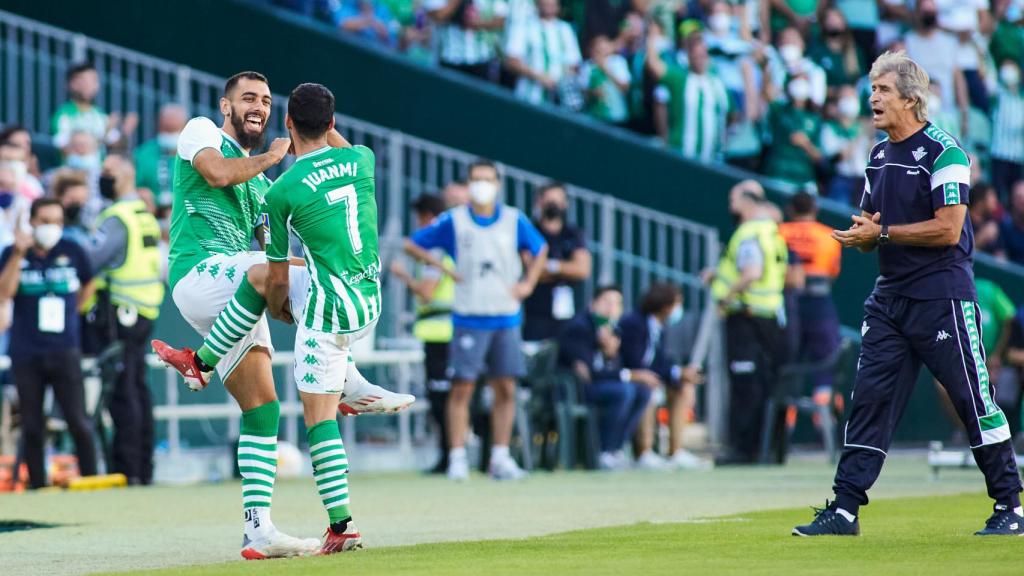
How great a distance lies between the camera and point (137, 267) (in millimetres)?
14406

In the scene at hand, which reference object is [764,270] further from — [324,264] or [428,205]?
[324,264]

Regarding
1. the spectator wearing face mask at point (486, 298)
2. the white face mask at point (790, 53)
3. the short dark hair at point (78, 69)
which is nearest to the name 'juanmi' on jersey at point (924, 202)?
the spectator wearing face mask at point (486, 298)

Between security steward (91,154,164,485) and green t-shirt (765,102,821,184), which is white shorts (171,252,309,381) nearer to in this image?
security steward (91,154,164,485)

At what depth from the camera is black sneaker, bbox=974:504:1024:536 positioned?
845cm

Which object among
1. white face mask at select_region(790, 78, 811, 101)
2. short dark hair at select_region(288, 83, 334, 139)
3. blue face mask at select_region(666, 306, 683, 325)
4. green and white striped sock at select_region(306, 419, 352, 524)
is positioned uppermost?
white face mask at select_region(790, 78, 811, 101)

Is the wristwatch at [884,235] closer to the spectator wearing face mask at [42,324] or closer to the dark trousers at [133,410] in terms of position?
the spectator wearing face mask at [42,324]

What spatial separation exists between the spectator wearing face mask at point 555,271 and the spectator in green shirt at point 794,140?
4.44 meters

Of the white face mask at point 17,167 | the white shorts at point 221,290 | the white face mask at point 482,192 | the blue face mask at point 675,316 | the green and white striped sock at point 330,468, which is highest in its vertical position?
the white face mask at point 17,167

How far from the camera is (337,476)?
26.7 ft

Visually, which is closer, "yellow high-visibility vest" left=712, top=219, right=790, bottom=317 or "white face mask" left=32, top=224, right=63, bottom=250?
"white face mask" left=32, top=224, right=63, bottom=250

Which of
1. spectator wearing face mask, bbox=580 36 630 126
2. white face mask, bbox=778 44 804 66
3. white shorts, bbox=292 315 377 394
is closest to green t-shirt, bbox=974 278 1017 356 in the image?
white face mask, bbox=778 44 804 66

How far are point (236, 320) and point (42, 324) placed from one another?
6030 millimetres

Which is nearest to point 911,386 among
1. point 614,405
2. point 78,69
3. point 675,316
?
point 614,405

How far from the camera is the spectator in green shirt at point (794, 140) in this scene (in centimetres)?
2064
